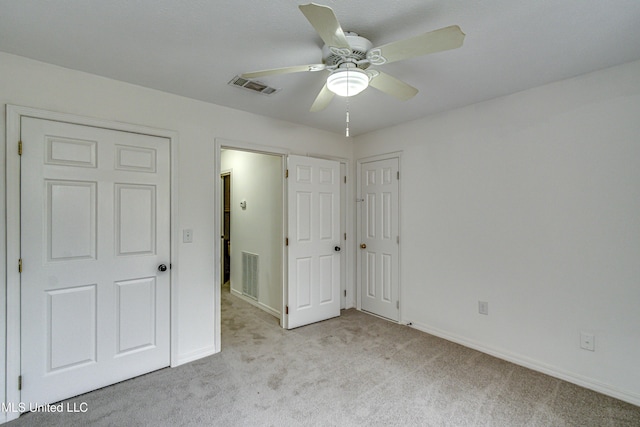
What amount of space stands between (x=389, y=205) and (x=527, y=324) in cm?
180

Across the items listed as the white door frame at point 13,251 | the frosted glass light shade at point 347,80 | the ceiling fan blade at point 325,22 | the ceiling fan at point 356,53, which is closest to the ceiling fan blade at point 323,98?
the ceiling fan at point 356,53

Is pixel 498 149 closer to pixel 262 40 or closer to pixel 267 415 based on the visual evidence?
pixel 262 40

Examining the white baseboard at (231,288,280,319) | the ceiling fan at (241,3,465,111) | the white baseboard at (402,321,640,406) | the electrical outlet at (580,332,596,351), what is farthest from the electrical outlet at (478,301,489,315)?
the white baseboard at (231,288,280,319)

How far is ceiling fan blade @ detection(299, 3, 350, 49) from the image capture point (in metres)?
1.13

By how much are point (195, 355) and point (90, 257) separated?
123 cm

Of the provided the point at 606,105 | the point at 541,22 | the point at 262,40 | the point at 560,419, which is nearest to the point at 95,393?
the point at 262,40

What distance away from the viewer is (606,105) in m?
2.18

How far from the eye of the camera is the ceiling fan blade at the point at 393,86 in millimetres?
1757

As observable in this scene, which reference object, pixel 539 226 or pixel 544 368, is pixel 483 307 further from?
pixel 539 226

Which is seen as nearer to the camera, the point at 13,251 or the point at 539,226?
the point at 13,251

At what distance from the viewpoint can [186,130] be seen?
8.85 ft

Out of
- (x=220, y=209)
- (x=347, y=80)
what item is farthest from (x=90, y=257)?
(x=347, y=80)

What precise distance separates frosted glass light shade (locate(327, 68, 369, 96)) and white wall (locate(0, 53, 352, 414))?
1581mm

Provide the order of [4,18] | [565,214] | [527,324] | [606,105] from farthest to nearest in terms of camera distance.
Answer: [527,324] < [565,214] < [606,105] < [4,18]
